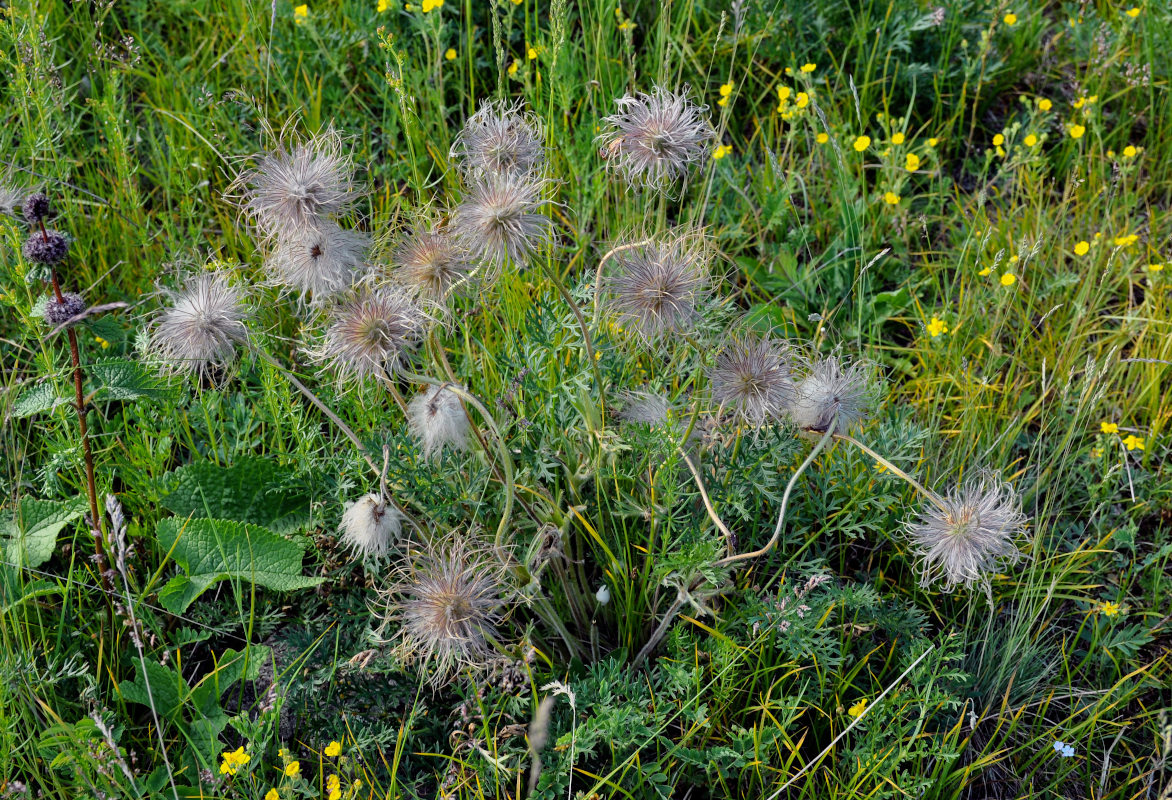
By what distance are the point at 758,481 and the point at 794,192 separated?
1421 millimetres

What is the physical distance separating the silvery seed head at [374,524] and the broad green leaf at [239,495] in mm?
510

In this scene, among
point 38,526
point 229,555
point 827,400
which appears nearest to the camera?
point 827,400

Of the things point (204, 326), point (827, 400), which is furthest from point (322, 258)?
point (827, 400)

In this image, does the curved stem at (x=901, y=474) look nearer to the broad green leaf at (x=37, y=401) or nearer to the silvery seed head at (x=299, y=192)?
the silvery seed head at (x=299, y=192)

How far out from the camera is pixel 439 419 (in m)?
2.05

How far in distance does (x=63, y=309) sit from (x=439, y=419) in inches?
30.4

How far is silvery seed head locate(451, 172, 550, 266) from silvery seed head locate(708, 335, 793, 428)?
44cm

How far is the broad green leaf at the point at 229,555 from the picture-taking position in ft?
7.52

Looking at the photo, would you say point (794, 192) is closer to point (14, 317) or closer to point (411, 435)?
point (411, 435)

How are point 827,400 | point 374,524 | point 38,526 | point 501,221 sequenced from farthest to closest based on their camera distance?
1. point 38,526
2. point 827,400
3. point 374,524
4. point 501,221

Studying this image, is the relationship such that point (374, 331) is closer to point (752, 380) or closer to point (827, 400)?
point (752, 380)

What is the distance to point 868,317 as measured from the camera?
316 cm

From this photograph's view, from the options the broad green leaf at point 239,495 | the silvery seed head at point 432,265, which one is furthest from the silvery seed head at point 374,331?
the broad green leaf at point 239,495

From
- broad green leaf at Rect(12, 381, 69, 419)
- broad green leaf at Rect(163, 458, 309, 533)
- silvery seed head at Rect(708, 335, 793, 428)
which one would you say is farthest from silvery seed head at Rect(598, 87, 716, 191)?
broad green leaf at Rect(12, 381, 69, 419)
